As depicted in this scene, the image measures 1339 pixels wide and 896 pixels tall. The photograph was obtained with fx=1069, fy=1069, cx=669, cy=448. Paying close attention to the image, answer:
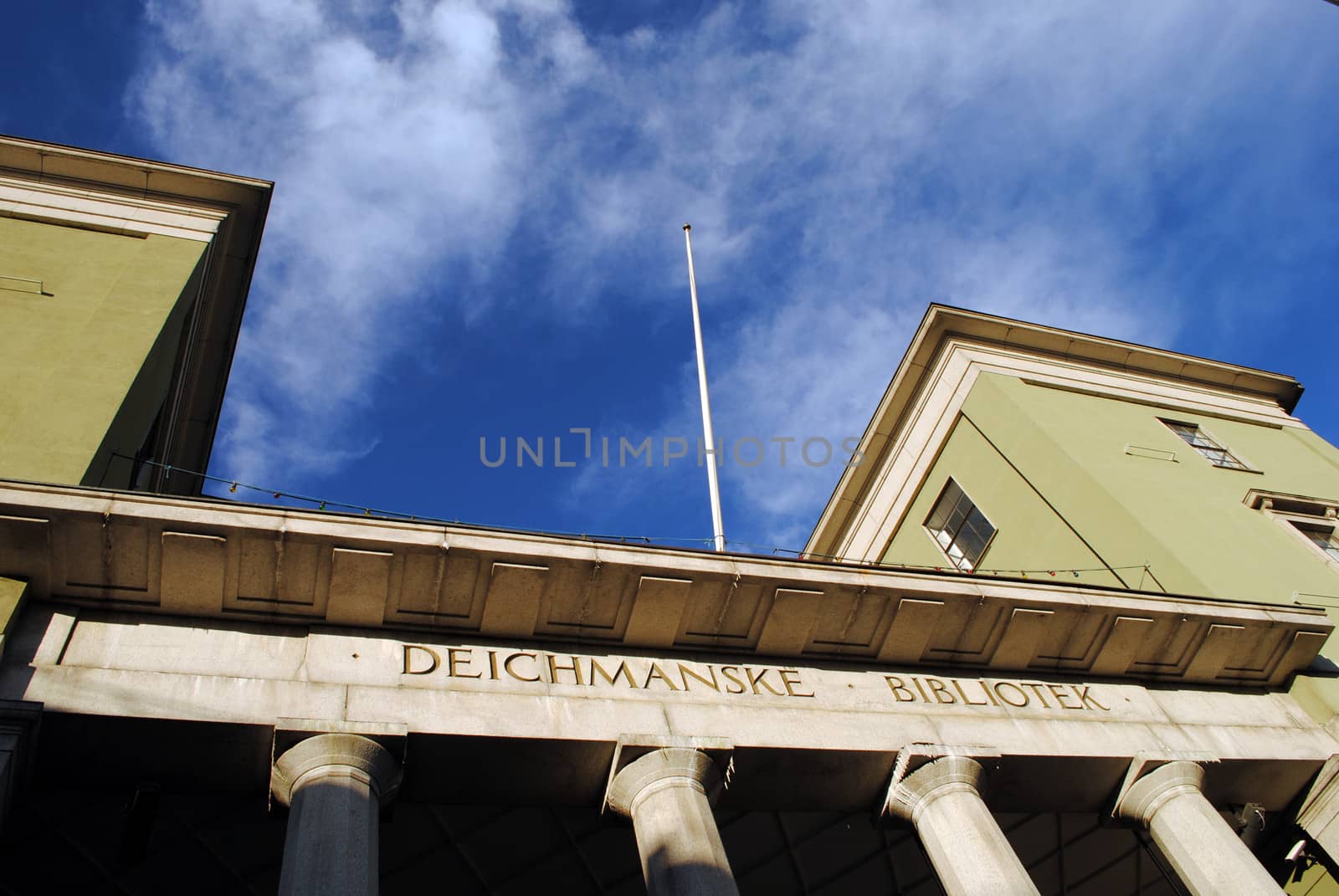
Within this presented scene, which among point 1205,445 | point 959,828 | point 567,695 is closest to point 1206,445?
point 1205,445

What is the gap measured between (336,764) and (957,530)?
1551 centimetres

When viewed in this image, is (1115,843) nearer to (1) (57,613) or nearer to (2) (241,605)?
(2) (241,605)

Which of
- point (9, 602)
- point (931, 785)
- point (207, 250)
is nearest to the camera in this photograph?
point (9, 602)

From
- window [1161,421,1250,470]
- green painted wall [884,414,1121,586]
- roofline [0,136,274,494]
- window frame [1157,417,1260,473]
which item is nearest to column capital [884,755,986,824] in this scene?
green painted wall [884,414,1121,586]

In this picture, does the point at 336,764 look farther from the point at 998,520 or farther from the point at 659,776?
the point at 998,520

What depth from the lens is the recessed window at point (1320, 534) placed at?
19531 millimetres

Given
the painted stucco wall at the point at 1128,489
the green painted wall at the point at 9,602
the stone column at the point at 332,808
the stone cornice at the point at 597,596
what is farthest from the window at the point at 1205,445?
the green painted wall at the point at 9,602

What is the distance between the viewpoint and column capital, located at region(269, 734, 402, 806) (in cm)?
1005

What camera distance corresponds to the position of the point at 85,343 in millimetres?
14461

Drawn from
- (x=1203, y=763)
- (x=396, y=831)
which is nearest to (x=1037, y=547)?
(x=1203, y=763)

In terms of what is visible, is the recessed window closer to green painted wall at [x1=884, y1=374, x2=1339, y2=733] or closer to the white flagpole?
green painted wall at [x1=884, y1=374, x2=1339, y2=733]

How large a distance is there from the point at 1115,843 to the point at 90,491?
14822 millimetres

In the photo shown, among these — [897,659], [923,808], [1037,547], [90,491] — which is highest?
[1037,547]

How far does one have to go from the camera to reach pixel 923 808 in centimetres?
1202
